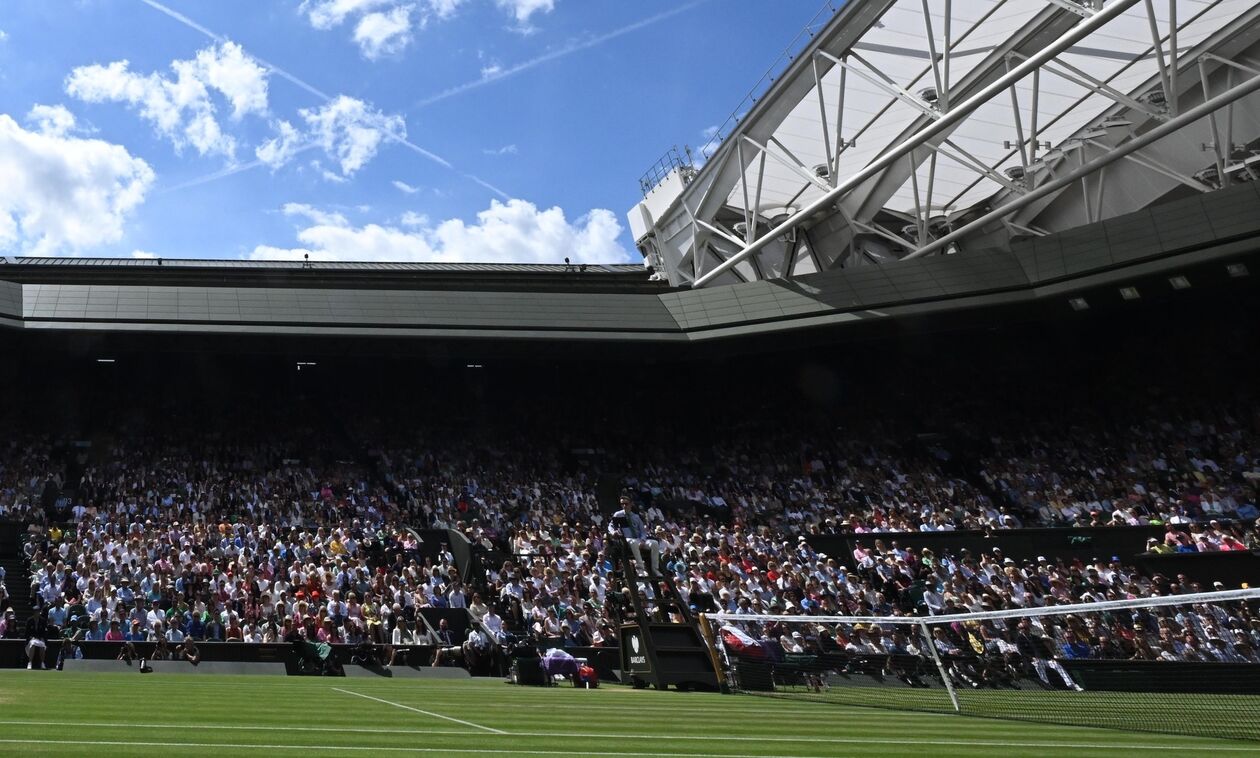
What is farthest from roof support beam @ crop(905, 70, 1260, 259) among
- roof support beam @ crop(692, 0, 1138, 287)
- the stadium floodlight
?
the stadium floodlight

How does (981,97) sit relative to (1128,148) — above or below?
below

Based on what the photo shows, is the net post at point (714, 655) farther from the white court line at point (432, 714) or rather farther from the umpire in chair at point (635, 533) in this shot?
the umpire in chair at point (635, 533)

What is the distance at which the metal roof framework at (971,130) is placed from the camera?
85.8 feet

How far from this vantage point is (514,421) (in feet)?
125

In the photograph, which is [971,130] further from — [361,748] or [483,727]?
[361,748]

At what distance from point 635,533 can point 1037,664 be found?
1503 centimetres

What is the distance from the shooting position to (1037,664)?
16.5 metres

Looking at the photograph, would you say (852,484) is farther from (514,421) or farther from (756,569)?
(514,421)

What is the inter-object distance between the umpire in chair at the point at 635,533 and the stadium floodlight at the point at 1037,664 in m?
8.68

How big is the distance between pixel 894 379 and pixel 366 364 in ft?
67.0

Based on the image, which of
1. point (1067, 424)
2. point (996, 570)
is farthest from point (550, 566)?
point (1067, 424)

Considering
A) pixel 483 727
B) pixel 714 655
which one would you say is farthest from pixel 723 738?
pixel 714 655

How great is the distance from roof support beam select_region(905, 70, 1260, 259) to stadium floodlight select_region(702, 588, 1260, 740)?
13.3m

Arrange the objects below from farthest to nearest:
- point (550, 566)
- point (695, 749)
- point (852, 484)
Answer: point (852, 484) → point (550, 566) → point (695, 749)
